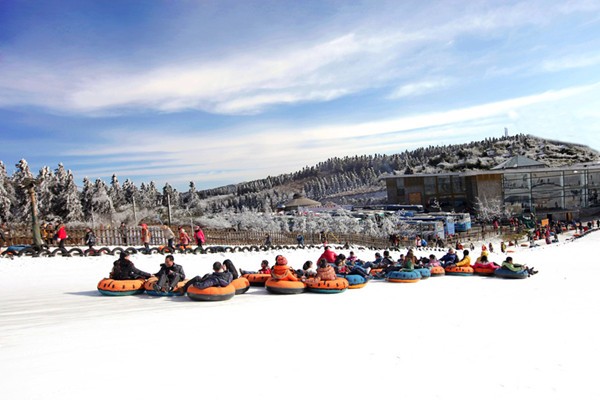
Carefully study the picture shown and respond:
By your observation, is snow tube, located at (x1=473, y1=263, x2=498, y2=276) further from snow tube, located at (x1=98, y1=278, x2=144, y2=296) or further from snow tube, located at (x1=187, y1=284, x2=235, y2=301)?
snow tube, located at (x1=98, y1=278, x2=144, y2=296)

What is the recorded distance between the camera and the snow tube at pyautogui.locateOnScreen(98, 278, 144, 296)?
12.2 metres

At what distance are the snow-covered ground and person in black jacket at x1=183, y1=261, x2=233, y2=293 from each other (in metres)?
0.53

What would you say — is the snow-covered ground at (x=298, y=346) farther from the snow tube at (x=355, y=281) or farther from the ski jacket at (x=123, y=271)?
the snow tube at (x=355, y=281)

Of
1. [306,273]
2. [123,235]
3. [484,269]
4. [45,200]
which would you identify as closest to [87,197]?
[45,200]

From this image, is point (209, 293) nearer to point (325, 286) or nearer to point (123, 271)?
point (123, 271)

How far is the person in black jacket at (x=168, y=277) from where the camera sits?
12008 millimetres

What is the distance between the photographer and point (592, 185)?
232 feet

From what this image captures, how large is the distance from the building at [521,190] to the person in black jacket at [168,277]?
66.4 metres

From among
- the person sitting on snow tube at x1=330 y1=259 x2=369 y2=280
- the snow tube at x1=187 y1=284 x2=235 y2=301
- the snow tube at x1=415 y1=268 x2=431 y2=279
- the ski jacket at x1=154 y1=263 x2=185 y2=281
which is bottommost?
the snow tube at x1=415 y1=268 x2=431 y2=279

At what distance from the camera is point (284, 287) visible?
13039 mm

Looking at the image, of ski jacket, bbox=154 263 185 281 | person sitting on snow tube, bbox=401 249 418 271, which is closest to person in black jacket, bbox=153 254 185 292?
ski jacket, bbox=154 263 185 281

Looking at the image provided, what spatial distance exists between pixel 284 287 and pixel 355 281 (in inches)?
117

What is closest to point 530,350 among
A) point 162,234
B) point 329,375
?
point 329,375

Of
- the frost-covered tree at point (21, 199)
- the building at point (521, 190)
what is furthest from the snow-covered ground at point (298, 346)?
the building at point (521, 190)
